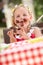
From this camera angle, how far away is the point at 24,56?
1.00 meters

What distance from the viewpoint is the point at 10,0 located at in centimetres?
136

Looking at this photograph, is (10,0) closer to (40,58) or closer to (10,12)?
(10,12)

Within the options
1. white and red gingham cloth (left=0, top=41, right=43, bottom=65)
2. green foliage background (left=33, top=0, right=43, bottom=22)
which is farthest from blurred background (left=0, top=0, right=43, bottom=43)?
white and red gingham cloth (left=0, top=41, right=43, bottom=65)

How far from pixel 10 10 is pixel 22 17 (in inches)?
4.5

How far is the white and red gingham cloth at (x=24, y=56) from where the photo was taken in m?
1.00

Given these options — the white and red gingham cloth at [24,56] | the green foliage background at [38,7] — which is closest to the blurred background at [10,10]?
the green foliage background at [38,7]

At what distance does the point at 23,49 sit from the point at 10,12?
0.42 metres

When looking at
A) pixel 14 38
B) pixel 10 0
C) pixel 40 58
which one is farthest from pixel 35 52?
pixel 10 0

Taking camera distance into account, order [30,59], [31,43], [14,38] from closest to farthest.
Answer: [30,59]
[31,43]
[14,38]

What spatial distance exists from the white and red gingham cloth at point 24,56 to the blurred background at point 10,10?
0.33 metres

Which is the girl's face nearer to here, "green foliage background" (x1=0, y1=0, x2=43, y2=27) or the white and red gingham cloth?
"green foliage background" (x1=0, y1=0, x2=43, y2=27)

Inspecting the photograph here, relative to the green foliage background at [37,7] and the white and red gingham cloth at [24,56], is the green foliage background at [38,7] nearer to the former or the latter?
the green foliage background at [37,7]

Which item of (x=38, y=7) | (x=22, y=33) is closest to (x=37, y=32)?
(x=22, y=33)

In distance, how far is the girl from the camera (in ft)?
4.21
